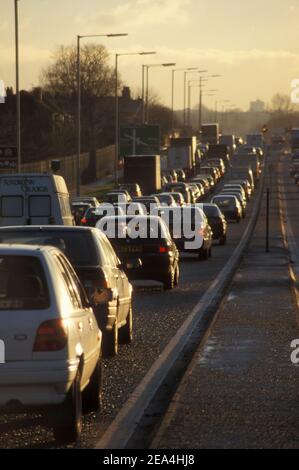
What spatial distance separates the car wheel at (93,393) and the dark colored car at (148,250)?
15.8m

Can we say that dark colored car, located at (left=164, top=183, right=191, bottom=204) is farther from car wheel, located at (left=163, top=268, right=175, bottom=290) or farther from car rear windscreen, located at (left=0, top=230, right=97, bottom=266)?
car rear windscreen, located at (left=0, top=230, right=97, bottom=266)

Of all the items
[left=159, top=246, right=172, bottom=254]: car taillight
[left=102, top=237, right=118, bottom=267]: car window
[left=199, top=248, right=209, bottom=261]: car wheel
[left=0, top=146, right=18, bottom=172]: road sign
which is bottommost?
[left=199, top=248, right=209, bottom=261]: car wheel

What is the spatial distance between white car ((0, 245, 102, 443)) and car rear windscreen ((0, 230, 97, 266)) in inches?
230

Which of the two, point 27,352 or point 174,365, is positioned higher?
point 27,352

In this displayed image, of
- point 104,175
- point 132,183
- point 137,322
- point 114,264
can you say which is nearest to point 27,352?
point 114,264

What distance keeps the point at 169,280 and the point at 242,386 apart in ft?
49.6

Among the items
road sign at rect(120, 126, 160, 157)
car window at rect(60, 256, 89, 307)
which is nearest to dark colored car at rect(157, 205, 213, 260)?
car window at rect(60, 256, 89, 307)

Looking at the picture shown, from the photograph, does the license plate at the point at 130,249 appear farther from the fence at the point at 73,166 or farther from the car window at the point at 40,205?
the fence at the point at 73,166

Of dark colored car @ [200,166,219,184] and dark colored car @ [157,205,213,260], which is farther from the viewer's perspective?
dark colored car @ [200,166,219,184]

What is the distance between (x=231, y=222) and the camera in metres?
77.3

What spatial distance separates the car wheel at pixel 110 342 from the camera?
1744 cm

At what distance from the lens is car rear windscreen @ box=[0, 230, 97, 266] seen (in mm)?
17609

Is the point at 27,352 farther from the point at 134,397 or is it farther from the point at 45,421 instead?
the point at 134,397

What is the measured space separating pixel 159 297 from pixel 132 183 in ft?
190
